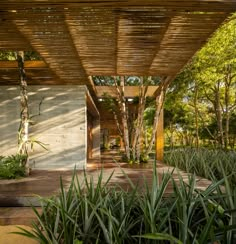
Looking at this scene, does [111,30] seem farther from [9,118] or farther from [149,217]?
[9,118]

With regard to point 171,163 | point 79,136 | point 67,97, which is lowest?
point 171,163

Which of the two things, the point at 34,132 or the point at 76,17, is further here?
the point at 34,132

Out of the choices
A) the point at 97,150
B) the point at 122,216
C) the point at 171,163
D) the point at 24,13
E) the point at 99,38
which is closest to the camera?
the point at 122,216

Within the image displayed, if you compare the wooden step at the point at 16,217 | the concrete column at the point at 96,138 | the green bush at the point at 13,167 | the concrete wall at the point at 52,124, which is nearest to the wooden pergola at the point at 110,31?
the concrete wall at the point at 52,124

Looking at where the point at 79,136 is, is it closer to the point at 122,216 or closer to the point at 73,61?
the point at 73,61

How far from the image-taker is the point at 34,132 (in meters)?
7.95

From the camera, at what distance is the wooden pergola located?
3488mm

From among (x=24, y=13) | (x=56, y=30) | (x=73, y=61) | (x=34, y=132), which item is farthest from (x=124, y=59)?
(x=34, y=132)

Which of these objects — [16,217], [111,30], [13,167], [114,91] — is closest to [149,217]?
[16,217]

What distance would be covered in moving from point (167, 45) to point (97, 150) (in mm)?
10881

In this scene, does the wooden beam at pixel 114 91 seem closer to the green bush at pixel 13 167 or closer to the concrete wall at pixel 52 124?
the concrete wall at pixel 52 124

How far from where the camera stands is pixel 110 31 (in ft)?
14.7

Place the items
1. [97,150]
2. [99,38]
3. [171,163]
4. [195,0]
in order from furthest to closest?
[97,150] < [171,163] < [99,38] < [195,0]

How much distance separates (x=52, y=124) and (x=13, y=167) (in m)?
2.03
